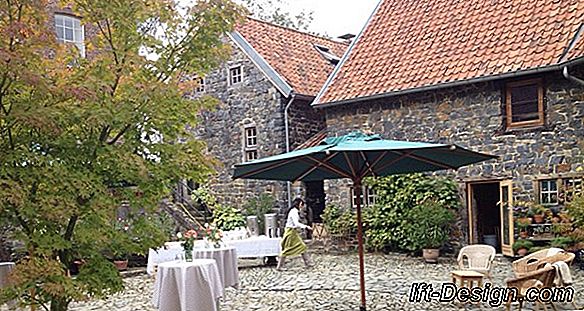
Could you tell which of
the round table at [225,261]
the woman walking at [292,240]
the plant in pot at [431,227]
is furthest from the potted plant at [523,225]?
the round table at [225,261]

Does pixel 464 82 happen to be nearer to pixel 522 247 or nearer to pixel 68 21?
pixel 522 247

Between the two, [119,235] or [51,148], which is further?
[119,235]

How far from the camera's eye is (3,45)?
4.63 m

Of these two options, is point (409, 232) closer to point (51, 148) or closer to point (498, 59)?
point (498, 59)

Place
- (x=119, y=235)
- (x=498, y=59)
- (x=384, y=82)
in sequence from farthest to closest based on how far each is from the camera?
1. (x=384, y=82)
2. (x=498, y=59)
3. (x=119, y=235)

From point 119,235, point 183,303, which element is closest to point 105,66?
point 119,235

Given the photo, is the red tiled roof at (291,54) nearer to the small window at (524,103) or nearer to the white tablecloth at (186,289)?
the small window at (524,103)

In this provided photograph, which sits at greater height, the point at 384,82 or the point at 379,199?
the point at 384,82

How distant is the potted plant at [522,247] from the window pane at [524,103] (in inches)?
105

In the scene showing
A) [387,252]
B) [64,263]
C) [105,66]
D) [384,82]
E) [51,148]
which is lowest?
[387,252]

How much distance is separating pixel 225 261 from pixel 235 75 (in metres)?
10.1

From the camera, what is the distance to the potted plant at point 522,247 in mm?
11508

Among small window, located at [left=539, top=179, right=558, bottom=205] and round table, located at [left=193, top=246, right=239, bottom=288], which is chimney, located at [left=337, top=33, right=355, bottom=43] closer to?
small window, located at [left=539, top=179, right=558, bottom=205]

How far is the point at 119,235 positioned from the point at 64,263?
1.78 feet
